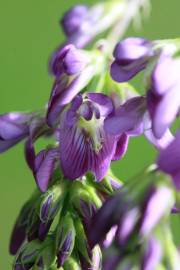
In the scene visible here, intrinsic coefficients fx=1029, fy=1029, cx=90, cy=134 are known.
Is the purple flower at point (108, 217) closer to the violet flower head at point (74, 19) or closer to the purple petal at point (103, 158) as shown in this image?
the purple petal at point (103, 158)

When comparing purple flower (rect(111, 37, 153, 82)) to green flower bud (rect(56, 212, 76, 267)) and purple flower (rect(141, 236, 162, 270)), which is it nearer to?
green flower bud (rect(56, 212, 76, 267))

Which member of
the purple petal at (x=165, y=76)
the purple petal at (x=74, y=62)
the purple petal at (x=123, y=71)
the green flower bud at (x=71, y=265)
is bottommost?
the green flower bud at (x=71, y=265)

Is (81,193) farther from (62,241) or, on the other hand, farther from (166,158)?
(166,158)

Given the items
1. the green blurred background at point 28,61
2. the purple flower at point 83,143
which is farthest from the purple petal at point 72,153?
the green blurred background at point 28,61

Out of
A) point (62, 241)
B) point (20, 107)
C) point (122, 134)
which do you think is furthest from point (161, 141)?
point (20, 107)

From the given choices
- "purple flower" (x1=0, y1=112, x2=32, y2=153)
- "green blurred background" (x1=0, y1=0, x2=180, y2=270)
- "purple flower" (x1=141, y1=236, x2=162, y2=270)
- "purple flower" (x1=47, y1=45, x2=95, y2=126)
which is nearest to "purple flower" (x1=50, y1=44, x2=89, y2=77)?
"purple flower" (x1=47, y1=45, x2=95, y2=126)

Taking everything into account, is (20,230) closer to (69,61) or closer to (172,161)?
(69,61)
